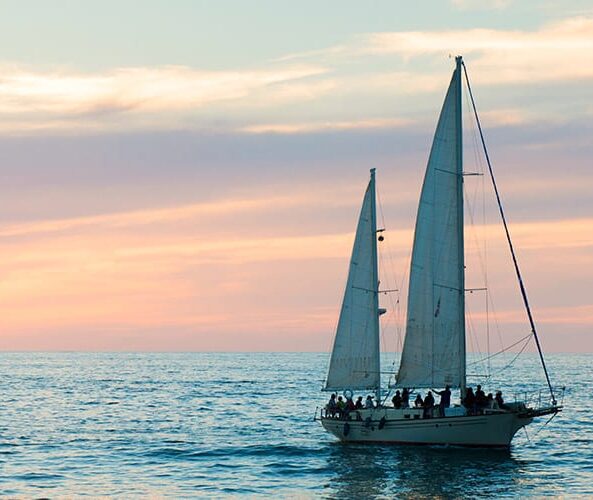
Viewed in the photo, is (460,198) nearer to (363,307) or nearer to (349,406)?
(363,307)

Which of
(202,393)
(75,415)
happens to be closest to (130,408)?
(75,415)

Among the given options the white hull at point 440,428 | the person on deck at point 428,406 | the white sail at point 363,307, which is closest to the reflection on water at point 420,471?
the white hull at point 440,428

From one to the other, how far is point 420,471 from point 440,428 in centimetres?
379

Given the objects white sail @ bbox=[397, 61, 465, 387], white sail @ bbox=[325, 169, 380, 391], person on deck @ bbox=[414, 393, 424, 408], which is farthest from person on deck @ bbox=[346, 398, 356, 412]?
white sail @ bbox=[397, 61, 465, 387]

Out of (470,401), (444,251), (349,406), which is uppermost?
(444,251)

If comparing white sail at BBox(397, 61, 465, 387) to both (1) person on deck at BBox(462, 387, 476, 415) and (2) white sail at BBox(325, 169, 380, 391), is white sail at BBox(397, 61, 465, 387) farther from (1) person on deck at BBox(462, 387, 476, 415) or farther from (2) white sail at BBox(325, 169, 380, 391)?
(2) white sail at BBox(325, 169, 380, 391)

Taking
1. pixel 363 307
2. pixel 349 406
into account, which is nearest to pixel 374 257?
pixel 363 307

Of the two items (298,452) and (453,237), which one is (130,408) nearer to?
(298,452)

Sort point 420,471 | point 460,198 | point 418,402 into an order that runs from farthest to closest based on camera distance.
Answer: point 418,402, point 460,198, point 420,471

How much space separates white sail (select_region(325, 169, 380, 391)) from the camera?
67.3m

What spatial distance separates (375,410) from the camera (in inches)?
2562

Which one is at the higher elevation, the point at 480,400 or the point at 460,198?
the point at 460,198

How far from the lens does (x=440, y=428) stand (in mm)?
61594

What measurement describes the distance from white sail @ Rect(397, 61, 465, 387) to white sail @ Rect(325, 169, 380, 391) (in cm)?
437
